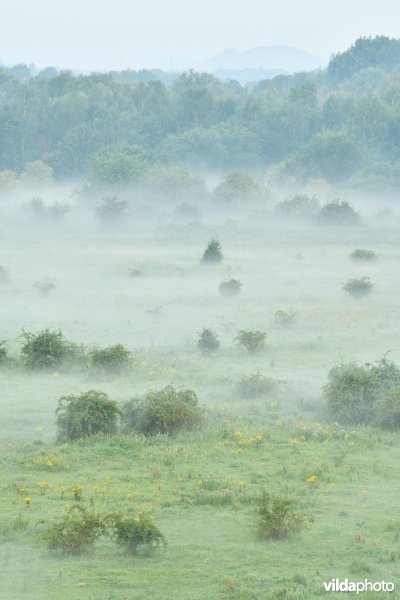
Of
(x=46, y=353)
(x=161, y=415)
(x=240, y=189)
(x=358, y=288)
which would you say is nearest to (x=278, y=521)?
(x=161, y=415)

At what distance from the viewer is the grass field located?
1309cm

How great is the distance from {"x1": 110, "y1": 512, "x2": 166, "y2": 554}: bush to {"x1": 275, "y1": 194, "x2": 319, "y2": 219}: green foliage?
2322 inches

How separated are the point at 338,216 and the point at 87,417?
49389 mm

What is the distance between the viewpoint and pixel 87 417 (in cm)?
2059

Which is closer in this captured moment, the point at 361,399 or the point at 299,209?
the point at 361,399

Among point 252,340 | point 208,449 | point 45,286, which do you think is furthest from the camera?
point 45,286

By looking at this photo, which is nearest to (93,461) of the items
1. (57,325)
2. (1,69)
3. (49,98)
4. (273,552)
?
(273,552)

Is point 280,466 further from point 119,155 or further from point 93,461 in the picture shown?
point 119,155

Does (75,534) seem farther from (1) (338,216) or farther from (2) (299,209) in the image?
(2) (299,209)

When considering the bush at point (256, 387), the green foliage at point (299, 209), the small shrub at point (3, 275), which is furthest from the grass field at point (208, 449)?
the green foliage at point (299, 209)

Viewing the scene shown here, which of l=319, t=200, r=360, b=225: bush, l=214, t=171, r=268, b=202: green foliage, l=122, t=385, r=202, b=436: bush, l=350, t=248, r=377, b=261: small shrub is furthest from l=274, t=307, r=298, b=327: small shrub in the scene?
l=214, t=171, r=268, b=202: green foliage

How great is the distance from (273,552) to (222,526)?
134cm

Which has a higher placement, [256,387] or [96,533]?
[256,387]

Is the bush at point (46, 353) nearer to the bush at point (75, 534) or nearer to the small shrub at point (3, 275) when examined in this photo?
the bush at point (75, 534)
